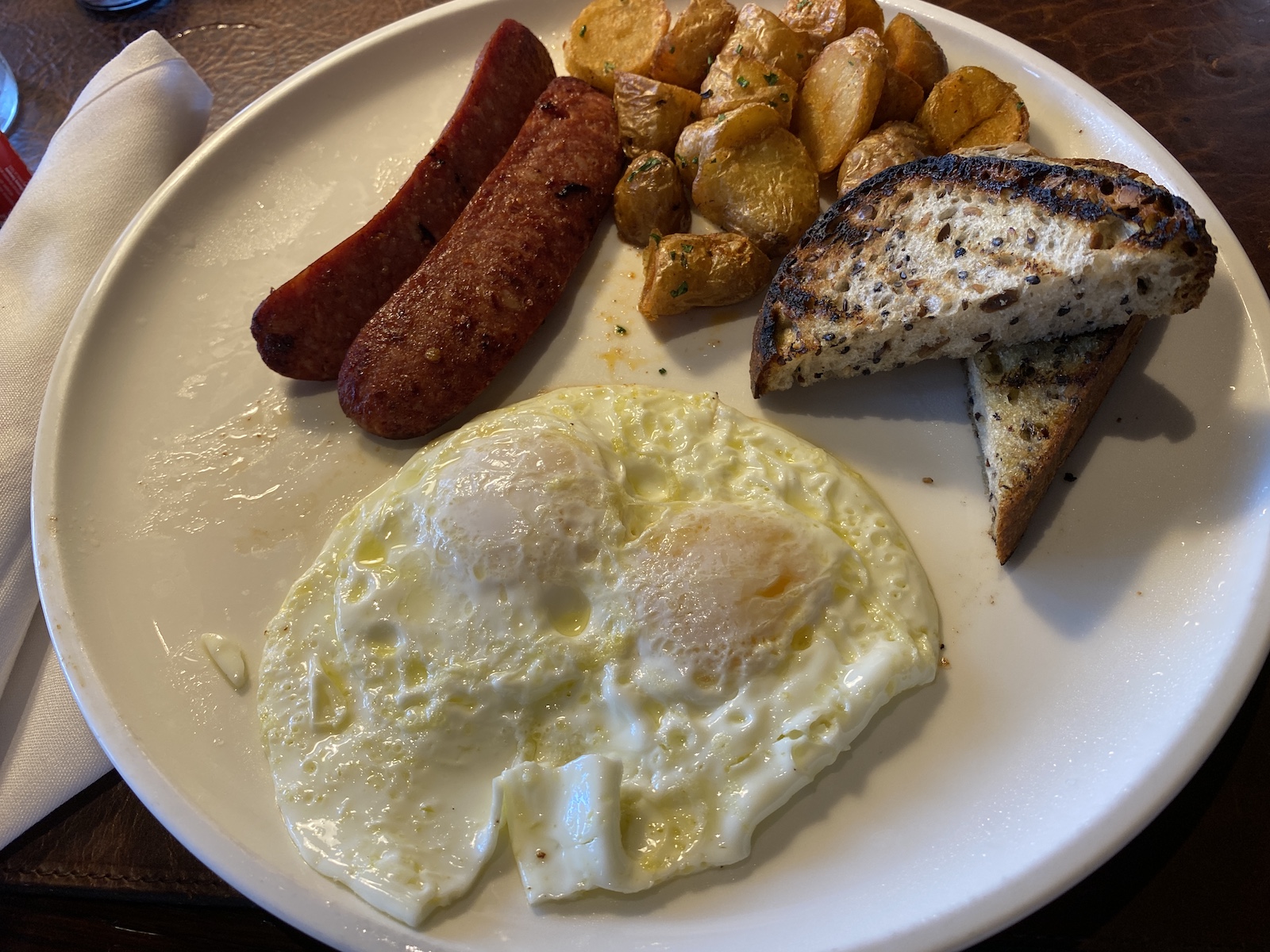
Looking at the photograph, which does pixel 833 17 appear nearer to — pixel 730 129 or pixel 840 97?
pixel 840 97

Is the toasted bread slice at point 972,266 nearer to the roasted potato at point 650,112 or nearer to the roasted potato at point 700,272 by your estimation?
the roasted potato at point 700,272

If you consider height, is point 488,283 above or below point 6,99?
below

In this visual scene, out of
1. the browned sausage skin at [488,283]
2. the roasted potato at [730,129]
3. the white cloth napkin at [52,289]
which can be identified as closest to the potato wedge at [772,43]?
the roasted potato at [730,129]

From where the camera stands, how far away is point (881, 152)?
201cm

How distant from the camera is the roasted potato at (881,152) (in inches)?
79.0

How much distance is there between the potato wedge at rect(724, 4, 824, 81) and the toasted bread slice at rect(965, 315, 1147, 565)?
99cm

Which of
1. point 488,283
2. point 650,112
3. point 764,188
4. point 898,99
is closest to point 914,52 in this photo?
point 898,99

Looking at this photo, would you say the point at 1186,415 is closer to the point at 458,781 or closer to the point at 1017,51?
the point at 1017,51

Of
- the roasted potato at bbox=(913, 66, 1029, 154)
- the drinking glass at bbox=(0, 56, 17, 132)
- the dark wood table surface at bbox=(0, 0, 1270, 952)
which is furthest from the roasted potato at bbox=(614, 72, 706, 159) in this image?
the drinking glass at bbox=(0, 56, 17, 132)

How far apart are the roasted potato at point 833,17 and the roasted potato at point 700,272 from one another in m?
0.67

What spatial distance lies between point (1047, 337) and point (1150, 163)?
0.70 metres

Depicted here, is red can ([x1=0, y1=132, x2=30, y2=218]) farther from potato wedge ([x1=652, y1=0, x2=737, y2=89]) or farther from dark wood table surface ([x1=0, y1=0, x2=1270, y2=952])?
potato wedge ([x1=652, y1=0, x2=737, y2=89])

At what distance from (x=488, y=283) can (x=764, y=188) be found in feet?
2.49

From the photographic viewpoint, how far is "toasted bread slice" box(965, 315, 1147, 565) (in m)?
1.64
